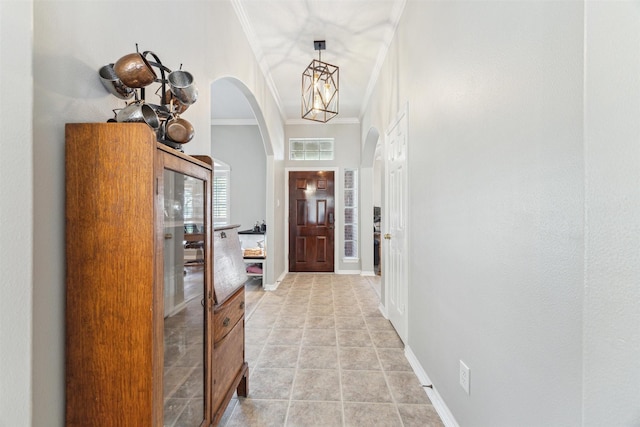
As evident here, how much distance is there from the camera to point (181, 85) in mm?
1199

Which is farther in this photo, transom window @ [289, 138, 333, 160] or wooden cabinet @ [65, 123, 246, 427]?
transom window @ [289, 138, 333, 160]

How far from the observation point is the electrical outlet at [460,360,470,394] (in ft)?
4.64

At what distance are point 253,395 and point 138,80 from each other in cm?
193

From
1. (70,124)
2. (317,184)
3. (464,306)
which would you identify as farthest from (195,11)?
(317,184)

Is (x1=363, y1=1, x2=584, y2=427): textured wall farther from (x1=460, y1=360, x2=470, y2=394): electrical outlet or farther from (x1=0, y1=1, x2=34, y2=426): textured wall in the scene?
(x1=0, y1=1, x2=34, y2=426): textured wall

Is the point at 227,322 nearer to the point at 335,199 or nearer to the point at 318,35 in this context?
the point at 318,35

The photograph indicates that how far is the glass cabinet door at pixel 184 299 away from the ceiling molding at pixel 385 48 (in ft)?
7.89

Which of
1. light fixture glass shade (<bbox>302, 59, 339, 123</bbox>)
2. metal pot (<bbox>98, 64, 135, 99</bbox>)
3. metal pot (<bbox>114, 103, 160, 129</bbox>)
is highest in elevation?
light fixture glass shade (<bbox>302, 59, 339, 123</bbox>)

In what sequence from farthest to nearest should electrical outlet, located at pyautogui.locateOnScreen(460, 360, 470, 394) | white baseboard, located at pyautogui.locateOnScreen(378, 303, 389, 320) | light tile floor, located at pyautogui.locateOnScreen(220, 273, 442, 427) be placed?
white baseboard, located at pyautogui.locateOnScreen(378, 303, 389, 320) → light tile floor, located at pyautogui.locateOnScreen(220, 273, 442, 427) → electrical outlet, located at pyautogui.locateOnScreen(460, 360, 470, 394)

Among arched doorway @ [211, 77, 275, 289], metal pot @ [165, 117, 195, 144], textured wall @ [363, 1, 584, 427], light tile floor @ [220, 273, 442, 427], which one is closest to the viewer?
textured wall @ [363, 1, 584, 427]

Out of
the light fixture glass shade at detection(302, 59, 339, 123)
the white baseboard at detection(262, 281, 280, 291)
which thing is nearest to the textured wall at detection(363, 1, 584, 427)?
the light fixture glass shade at detection(302, 59, 339, 123)

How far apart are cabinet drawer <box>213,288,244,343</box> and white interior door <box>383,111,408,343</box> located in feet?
4.60

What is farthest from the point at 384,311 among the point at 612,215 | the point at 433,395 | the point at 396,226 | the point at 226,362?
the point at 612,215

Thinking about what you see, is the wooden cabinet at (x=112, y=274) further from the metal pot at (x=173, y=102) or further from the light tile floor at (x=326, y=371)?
the light tile floor at (x=326, y=371)
